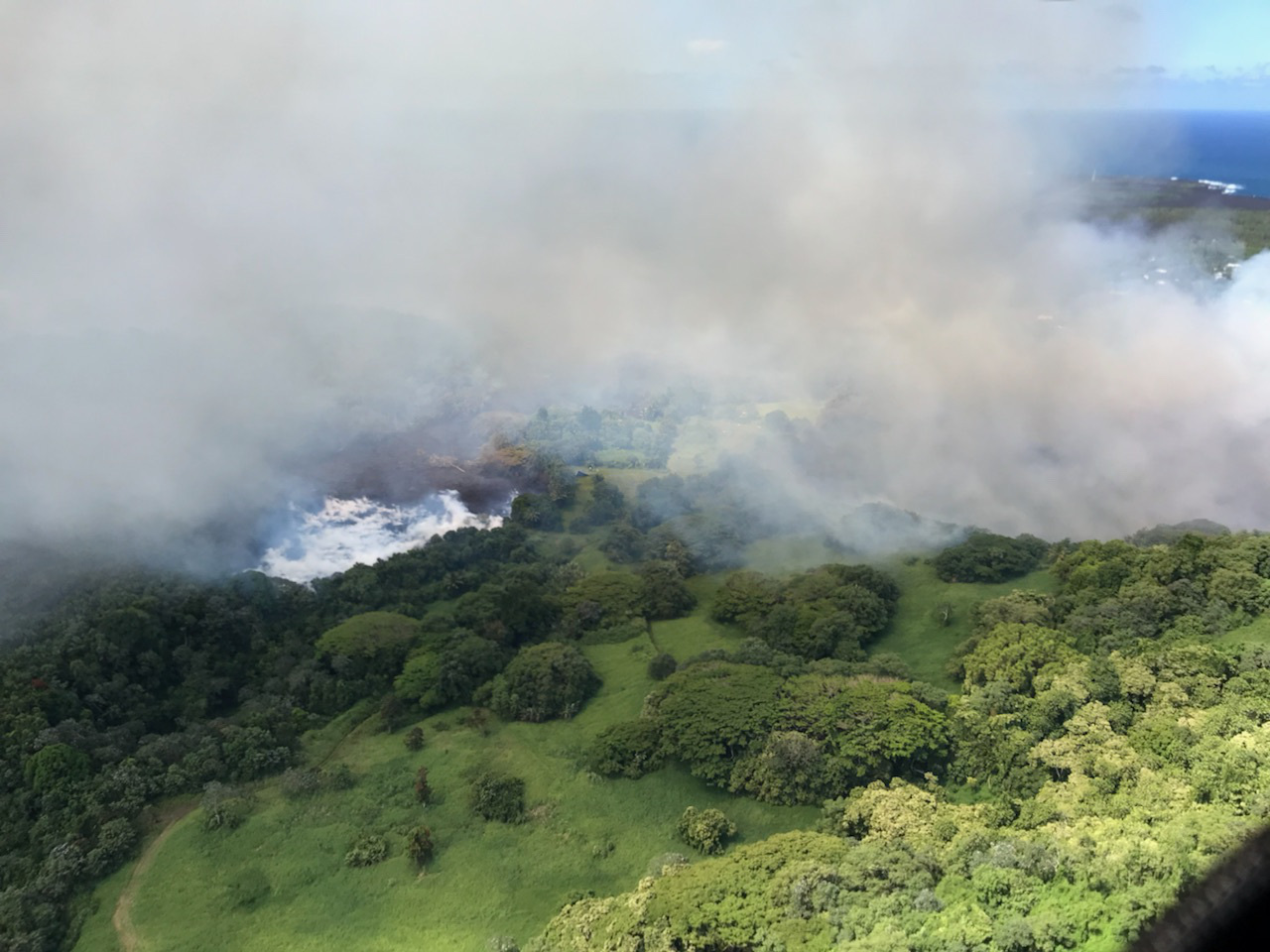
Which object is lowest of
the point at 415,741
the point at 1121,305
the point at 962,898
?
the point at 415,741

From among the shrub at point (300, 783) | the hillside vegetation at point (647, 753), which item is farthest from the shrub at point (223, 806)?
the shrub at point (300, 783)

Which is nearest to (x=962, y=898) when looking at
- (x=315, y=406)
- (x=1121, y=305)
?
(x=1121, y=305)

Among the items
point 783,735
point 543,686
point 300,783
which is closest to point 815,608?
point 783,735

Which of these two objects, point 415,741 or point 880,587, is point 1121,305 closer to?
point 880,587

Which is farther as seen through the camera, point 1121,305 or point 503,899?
point 1121,305

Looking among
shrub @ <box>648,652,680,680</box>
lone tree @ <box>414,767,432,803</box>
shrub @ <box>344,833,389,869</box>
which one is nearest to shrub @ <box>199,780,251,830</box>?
shrub @ <box>344,833,389,869</box>

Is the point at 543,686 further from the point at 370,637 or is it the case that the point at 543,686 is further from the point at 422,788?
the point at 370,637
